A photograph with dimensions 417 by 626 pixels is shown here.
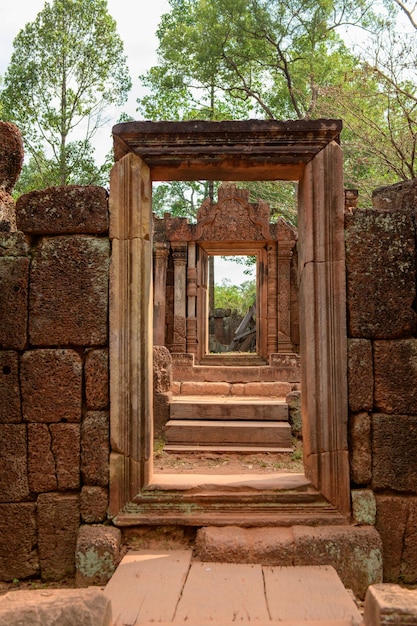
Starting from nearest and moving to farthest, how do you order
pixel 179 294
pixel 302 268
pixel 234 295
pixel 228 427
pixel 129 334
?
pixel 129 334 < pixel 302 268 < pixel 228 427 < pixel 179 294 < pixel 234 295

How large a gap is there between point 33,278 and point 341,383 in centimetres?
224

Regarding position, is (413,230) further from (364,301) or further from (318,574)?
(318,574)

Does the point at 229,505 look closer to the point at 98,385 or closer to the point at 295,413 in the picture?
the point at 98,385

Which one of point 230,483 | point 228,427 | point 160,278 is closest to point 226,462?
point 228,427

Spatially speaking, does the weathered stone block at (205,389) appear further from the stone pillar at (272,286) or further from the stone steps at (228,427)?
the stone pillar at (272,286)

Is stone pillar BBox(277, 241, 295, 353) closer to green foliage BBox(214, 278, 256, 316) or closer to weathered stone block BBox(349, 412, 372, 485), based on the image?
weathered stone block BBox(349, 412, 372, 485)

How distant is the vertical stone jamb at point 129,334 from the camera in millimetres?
3611

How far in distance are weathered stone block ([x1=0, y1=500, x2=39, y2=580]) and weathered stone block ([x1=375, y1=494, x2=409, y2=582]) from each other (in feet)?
7.58

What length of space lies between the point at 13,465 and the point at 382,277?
9.26 ft

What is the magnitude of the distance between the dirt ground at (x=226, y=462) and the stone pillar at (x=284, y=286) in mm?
4521

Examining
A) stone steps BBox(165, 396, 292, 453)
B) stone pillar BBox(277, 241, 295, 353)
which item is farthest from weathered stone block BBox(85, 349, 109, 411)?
stone pillar BBox(277, 241, 295, 353)

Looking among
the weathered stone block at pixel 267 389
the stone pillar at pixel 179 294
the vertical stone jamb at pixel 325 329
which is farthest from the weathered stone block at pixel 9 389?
the stone pillar at pixel 179 294

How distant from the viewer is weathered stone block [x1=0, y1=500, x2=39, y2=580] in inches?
141

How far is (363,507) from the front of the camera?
3564mm
